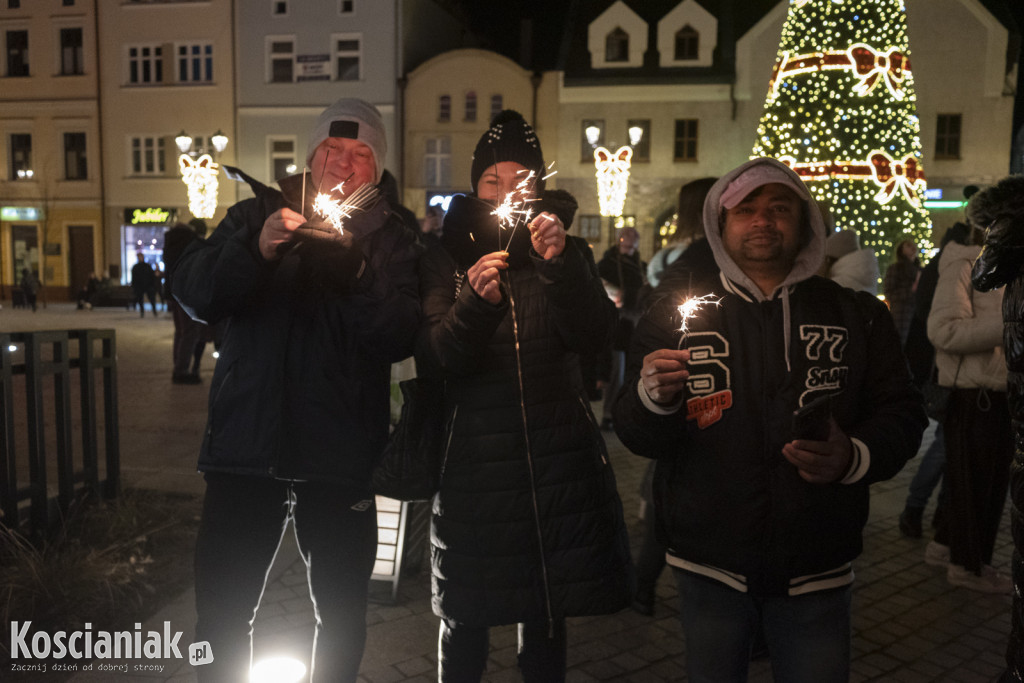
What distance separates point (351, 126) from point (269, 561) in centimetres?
142

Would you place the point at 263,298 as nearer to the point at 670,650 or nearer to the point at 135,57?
the point at 670,650

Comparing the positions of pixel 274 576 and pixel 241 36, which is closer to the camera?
pixel 274 576

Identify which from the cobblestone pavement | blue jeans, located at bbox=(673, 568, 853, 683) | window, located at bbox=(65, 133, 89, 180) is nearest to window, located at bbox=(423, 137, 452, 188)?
window, located at bbox=(65, 133, 89, 180)

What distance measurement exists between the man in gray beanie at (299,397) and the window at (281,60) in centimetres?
3126

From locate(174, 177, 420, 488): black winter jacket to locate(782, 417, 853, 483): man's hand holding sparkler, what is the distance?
119 centimetres

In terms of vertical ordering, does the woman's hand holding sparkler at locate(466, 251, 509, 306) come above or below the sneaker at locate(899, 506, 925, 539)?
above

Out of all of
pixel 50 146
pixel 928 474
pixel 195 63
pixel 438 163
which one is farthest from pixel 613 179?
pixel 50 146

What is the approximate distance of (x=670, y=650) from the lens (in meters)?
3.64

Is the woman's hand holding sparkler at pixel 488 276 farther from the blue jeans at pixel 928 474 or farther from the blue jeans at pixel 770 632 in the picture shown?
the blue jeans at pixel 928 474

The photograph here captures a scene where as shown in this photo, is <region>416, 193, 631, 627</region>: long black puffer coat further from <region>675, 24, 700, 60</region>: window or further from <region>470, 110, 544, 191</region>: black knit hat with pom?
<region>675, 24, 700, 60</region>: window

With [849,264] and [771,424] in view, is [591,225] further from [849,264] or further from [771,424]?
[771,424]

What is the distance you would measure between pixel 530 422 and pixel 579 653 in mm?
1676

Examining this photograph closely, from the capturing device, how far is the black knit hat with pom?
2529 millimetres

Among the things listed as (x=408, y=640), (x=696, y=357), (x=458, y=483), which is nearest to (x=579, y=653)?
(x=408, y=640)
